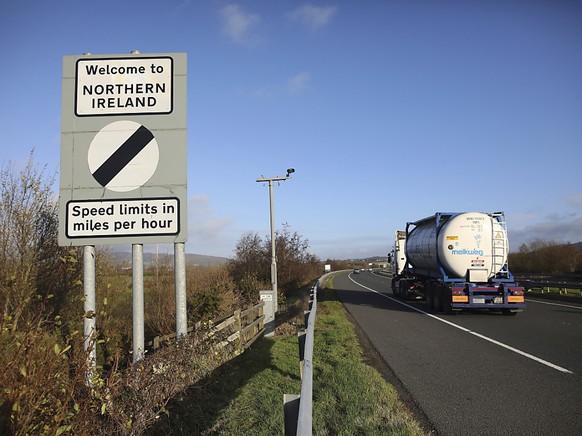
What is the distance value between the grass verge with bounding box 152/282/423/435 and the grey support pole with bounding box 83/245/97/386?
124 centimetres

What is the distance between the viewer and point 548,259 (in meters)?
50.4

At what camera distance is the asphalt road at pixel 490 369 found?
5398 mm

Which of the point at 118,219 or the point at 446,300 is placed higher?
the point at 118,219

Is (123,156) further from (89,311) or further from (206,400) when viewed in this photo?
(206,400)

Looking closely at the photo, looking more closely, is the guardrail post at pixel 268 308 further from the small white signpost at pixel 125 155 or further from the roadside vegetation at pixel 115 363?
the small white signpost at pixel 125 155

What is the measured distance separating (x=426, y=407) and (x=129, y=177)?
4.50 meters

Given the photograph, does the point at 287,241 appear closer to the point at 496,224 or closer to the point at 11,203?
the point at 496,224

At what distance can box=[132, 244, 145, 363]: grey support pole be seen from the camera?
427 cm

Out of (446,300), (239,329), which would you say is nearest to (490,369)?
(239,329)

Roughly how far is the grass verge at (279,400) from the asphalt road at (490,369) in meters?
0.55

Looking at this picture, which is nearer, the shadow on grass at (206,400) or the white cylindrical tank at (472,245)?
the shadow on grass at (206,400)

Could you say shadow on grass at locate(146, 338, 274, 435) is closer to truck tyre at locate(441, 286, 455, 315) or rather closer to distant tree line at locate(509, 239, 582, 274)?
truck tyre at locate(441, 286, 455, 315)

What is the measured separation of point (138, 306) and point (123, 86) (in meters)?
2.07

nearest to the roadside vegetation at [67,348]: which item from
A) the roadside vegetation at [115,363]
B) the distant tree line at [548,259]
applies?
the roadside vegetation at [115,363]
